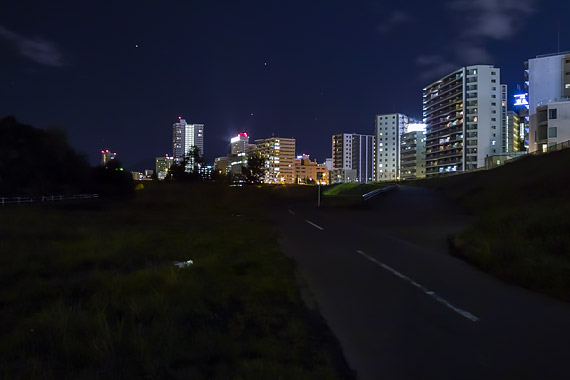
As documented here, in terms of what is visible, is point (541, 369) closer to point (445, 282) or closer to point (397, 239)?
point (445, 282)

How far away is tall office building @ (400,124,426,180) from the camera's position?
137850 millimetres

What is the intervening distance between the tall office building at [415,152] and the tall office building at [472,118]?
22391 mm

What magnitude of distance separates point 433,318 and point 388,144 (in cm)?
16249

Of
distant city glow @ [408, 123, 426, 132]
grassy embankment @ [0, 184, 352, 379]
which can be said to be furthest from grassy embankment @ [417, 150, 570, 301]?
distant city glow @ [408, 123, 426, 132]

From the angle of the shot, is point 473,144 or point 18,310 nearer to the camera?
point 18,310

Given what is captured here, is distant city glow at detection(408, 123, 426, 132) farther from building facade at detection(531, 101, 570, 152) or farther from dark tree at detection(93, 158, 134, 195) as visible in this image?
dark tree at detection(93, 158, 134, 195)

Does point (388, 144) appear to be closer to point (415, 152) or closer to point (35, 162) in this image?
point (415, 152)

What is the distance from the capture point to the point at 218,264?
10.4m

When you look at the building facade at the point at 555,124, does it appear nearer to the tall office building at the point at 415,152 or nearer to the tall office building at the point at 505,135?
the tall office building at the point at 505,135

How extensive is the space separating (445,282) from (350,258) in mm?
3458

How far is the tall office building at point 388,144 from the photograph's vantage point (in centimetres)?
16262

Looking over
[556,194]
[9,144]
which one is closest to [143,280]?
[556,194]

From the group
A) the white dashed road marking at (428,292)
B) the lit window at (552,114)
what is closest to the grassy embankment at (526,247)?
the white dashed road marking at (428,292)

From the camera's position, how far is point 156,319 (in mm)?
6039
